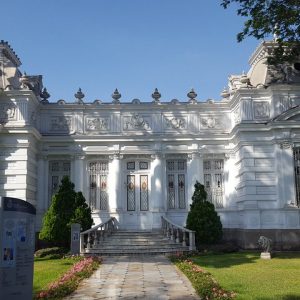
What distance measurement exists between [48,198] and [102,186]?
2977 mm

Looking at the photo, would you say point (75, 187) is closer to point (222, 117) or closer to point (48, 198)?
point (48, 198)

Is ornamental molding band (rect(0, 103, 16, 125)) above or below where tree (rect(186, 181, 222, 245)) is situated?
above

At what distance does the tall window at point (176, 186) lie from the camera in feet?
82.1

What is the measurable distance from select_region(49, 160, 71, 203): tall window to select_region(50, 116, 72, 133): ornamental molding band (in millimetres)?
1760

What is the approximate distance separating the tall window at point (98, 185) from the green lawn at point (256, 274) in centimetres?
762

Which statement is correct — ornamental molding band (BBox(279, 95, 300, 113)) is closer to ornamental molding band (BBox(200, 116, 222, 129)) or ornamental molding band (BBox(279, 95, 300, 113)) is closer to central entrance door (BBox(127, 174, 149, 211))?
ornamental molding band (BBox(200, 116, 222, 129))

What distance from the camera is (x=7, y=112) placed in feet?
75.5

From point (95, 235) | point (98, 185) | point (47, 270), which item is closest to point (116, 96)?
point (98, 185)

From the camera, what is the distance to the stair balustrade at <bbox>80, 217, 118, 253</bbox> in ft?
65.7

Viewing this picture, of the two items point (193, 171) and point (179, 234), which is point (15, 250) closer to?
point (179, 234)

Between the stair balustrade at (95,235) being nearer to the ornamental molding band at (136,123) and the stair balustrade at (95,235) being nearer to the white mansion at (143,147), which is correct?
the white mansion at (143,147)

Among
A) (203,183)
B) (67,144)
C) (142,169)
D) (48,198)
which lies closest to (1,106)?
(67,144)

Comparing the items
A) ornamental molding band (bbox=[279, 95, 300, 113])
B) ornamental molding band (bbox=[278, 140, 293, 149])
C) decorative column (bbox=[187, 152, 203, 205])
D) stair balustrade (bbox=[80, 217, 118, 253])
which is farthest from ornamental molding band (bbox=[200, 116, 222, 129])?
stair balustrade (bbox=[80, 217, 118, 253])

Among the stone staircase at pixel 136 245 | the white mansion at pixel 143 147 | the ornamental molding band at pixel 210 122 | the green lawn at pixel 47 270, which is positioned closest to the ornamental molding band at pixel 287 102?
the white mansion at pixel 143 147
